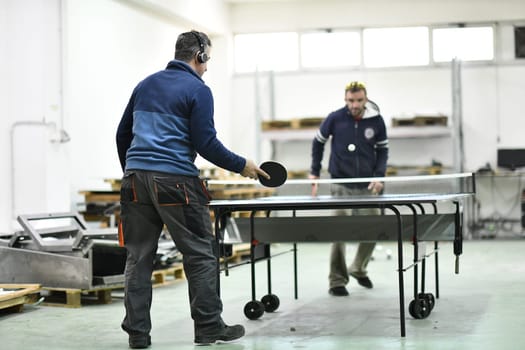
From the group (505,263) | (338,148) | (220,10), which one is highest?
(220,10)

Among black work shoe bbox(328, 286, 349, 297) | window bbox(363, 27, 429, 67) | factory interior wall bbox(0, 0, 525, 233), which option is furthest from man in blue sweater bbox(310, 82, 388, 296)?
window bbox(363, 27, 429, 67)

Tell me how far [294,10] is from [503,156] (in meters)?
4.71

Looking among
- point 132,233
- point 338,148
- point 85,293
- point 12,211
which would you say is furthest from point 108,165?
point 132,233

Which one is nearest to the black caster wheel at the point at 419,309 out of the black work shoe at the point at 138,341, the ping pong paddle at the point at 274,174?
the ping pong paddle at the point at 274,174

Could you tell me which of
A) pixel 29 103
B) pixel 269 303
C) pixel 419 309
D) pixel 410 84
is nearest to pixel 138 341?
pixel 269 303

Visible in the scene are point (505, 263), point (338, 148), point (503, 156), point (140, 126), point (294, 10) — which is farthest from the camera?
point (294, 10)

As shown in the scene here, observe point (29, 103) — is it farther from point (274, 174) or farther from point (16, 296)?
point (274, 174)

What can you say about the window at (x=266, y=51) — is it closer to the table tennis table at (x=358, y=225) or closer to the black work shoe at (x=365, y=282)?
the black work shoe at (x=365, y=282)

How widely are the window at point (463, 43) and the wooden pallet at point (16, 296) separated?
990 cm

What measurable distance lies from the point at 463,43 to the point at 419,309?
983 cm

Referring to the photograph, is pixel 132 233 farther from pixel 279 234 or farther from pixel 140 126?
pixel 279 234

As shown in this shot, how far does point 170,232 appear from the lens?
194 inches

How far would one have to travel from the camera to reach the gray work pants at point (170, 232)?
4898 mm

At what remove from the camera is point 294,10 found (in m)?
15.4
